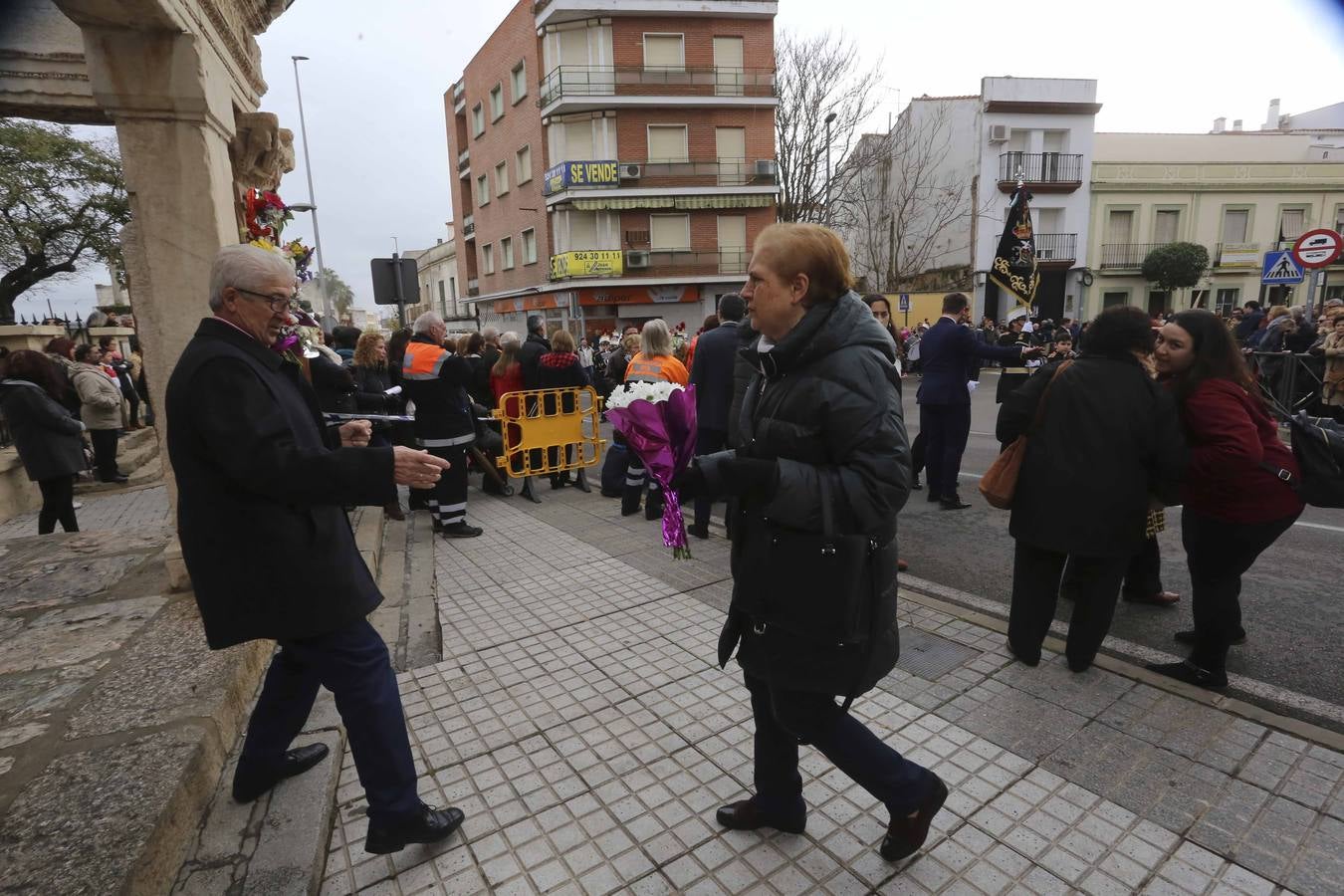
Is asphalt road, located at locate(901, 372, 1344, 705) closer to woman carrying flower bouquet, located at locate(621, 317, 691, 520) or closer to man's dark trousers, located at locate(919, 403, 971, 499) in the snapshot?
man's dark trousers, located at locate(919, 403, 971, 499)

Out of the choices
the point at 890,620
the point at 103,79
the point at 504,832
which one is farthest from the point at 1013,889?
the point at 103,79

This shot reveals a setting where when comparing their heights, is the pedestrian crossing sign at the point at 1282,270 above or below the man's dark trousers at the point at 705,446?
above

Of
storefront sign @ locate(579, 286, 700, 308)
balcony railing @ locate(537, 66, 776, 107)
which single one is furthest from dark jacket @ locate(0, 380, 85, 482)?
balcony railing @ locate(537, 66, 776, 107)

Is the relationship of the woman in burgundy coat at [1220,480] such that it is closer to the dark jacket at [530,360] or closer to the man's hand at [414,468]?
the man's hand at [414,468]

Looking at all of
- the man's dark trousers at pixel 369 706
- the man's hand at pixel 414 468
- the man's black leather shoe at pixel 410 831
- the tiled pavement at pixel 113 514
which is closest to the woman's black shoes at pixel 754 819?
the man's black leather shoe at pixel 410 831

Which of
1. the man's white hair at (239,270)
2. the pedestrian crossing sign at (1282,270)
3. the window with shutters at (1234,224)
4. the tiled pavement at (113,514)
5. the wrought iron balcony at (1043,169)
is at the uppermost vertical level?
the wrought iron balcony at (1043,169)

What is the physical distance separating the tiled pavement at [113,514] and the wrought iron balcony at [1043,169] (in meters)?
30.1

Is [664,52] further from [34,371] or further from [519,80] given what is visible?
[34,371]

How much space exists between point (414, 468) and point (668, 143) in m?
28.4

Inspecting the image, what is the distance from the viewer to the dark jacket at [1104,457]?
321 cm

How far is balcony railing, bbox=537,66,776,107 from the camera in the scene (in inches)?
1049

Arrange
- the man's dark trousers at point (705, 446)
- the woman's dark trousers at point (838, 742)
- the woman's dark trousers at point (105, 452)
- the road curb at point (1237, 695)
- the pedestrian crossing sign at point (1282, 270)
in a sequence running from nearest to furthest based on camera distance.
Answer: the woman's dark trousers at point (838, 742)
the road curb at point (1237, 695)
the man's dark trousers at point (705, 446)
the woman's dark trousers at point (105, 452)
the pedestrian crossing sign at point (1282, 270)

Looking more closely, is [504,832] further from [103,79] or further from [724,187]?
[724,187]

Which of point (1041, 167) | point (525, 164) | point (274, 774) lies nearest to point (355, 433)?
point (274, 774)
